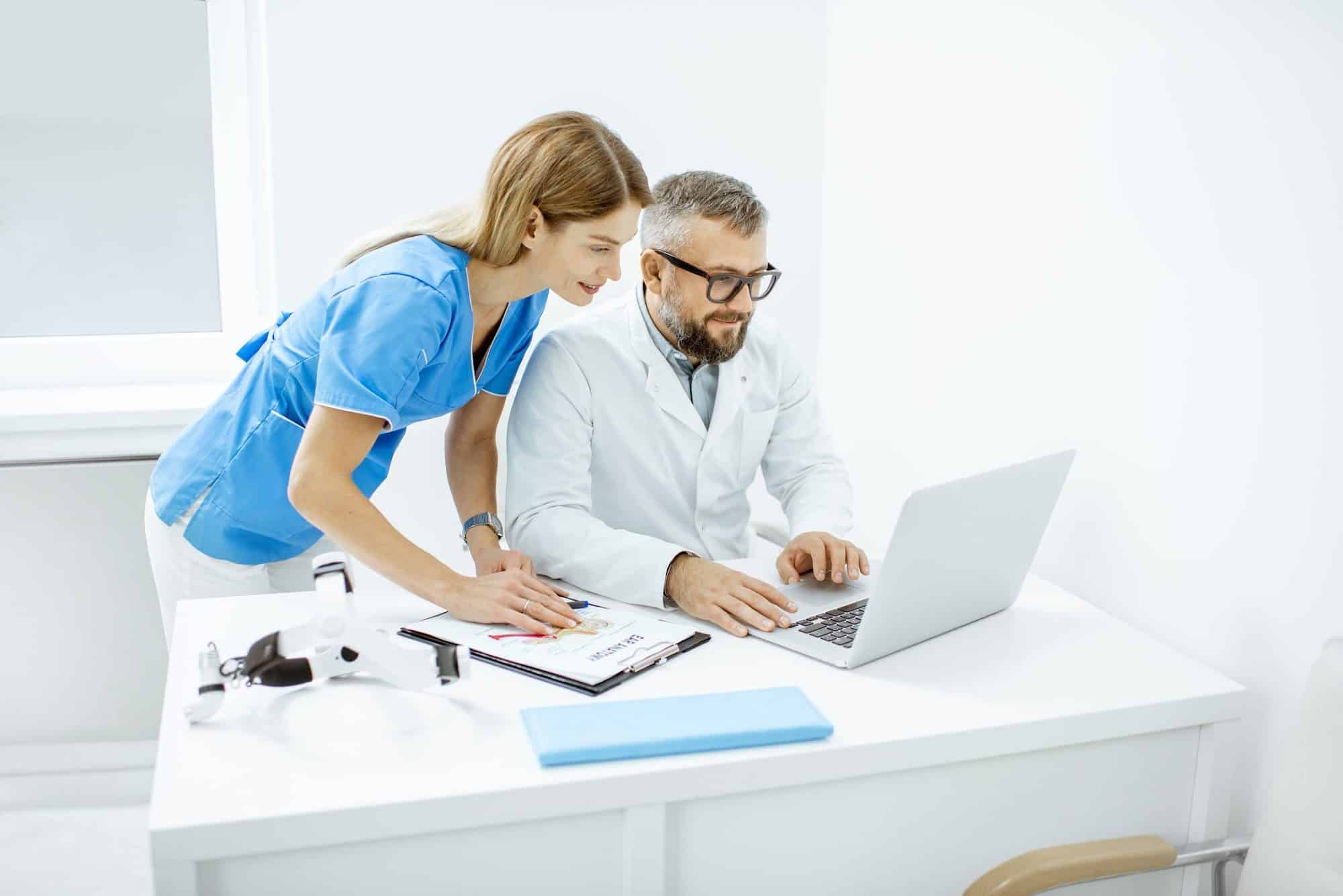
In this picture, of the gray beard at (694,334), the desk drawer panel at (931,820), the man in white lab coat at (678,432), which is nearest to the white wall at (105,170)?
the man in white lab coat at (678,432)

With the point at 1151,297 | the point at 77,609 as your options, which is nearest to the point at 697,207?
the point at 1151,297

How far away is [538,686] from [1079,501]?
977 mm

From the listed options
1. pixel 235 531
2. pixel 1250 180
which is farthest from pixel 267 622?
pixel 1250 180

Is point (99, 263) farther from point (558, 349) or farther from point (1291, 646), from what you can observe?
point (1291, 646)

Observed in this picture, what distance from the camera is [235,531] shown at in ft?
5.60

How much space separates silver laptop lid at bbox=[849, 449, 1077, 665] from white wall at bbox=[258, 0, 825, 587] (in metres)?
1.38

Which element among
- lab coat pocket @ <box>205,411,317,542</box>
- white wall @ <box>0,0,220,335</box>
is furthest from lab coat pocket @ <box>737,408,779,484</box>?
white wall @ <box>0,0,220,335</box>

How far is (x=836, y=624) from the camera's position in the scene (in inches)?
57.7

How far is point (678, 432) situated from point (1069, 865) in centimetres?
93

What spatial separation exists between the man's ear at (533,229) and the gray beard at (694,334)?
303 millimetres

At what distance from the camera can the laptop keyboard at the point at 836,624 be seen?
4.66ft

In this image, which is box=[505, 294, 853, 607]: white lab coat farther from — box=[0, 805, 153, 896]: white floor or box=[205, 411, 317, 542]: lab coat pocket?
box=[0, 805, 153, 896]: white floor

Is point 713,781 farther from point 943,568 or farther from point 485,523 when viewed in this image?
point 485,523

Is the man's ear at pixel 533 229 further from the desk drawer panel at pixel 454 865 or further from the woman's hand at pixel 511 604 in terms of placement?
the desk drawer panel at pixel 454 865
